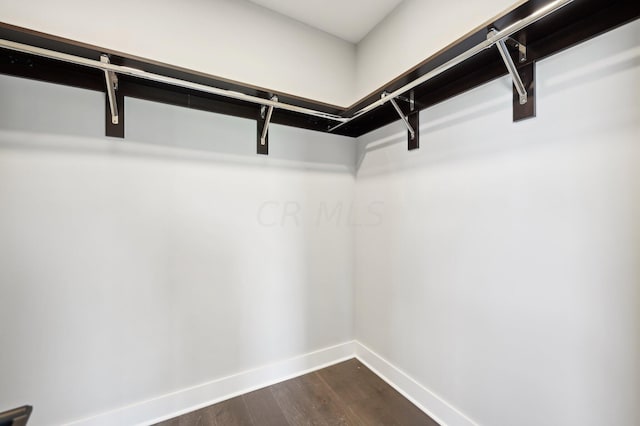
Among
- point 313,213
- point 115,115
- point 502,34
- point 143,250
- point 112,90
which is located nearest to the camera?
point 502,34

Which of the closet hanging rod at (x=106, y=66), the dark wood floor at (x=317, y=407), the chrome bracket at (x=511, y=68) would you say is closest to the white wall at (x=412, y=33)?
the chrome bracket at (x=511, y=68)

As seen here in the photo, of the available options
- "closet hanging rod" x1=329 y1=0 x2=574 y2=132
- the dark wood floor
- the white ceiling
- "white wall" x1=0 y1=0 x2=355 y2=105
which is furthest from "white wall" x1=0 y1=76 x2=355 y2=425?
"closet hanging rod" x1=329 y1=0 x2=574 y2=132

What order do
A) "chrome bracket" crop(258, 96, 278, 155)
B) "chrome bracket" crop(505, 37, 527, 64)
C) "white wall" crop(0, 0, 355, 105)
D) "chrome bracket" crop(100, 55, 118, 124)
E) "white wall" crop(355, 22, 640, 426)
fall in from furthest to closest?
"chrome bracket" crop(258, 96, 278, 155) < "white wall" crop(0, 0, 355, 105) < "chrome bracket" crop(100, 55, 118, 124) < "chrome bracket" crop(505, 37, 527, 64) < "white wall" crop(355, 22, 640, 426)

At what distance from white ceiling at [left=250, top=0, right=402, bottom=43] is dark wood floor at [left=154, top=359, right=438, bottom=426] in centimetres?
270

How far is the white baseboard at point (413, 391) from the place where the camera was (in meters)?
1.50

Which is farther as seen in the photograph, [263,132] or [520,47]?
[263,132]

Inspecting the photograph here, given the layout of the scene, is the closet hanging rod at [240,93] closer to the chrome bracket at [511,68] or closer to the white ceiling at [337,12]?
the chrome bracket at [511,68]

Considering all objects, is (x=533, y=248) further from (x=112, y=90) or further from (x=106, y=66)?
(x=112, y=90)

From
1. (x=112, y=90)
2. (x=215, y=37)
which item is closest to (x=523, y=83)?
(x=215, y=37)

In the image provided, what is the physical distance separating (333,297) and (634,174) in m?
1.83

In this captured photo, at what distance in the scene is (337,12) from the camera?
6.29ft

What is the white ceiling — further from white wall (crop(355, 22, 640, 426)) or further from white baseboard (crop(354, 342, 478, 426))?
white baseboard (crop(354, 342, 478, 426))

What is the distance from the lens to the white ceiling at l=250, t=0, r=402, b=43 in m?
1.83

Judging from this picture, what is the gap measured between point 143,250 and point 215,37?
1430 millimetres
